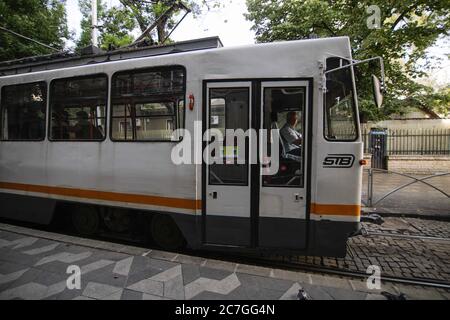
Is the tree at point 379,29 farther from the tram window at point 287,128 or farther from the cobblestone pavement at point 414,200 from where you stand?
the tram window at point 287,128

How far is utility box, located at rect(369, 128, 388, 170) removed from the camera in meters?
15.0

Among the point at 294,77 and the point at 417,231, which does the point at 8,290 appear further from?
the point at 417,231

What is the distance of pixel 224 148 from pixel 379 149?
1293cm

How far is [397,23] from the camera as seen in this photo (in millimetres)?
14742

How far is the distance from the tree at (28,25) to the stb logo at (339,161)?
1621 centimetres

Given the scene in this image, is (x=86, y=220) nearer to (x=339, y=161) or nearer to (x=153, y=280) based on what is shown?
A: (x=153, y=280)

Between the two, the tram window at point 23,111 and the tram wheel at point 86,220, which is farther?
the tram window at point 23,111

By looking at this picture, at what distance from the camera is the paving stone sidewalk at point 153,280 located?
3561mm

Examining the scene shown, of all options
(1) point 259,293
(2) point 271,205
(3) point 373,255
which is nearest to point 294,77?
(2) point 271,205

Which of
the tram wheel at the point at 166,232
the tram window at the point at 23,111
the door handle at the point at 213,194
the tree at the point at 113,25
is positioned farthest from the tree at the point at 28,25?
the door handle at the point at 213,194

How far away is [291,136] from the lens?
173 inches

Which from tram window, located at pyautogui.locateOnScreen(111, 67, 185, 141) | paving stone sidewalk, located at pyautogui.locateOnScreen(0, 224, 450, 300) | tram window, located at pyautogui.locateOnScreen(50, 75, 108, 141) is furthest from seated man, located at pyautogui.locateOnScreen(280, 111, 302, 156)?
tram window, located at pyautogui.locateOnScreen(50, 75, 108, 141)
